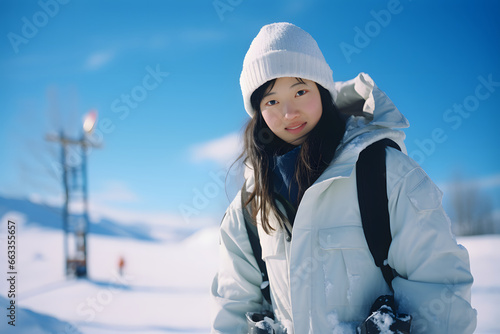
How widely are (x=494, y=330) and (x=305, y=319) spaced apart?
3.92 m

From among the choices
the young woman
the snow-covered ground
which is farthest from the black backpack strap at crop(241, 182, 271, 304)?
the snow-covered ground

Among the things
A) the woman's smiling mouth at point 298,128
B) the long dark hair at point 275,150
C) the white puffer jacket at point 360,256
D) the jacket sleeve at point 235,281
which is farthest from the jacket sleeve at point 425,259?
the jacket sleeve at point 235,281

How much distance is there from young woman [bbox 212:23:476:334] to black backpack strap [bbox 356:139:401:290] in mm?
27

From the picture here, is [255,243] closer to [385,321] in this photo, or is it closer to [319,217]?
[319,217]

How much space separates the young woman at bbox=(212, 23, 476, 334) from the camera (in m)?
1.24

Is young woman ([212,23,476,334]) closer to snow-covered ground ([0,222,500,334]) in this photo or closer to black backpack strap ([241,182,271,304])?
black backpack strap ([241,182,271,304])

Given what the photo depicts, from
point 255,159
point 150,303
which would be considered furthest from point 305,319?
point 150,303

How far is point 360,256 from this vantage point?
1.36 m

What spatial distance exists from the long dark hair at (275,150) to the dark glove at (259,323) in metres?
0.40

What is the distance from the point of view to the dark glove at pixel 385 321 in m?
1.17

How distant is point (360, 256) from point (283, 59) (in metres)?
0.96

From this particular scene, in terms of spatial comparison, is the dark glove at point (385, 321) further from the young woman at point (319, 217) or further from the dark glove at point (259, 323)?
the dark glove at point (259, 323)

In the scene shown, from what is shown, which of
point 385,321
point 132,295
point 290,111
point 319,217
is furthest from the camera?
point 132,295

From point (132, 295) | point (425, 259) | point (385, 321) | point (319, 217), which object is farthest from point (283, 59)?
point (132, 295)
